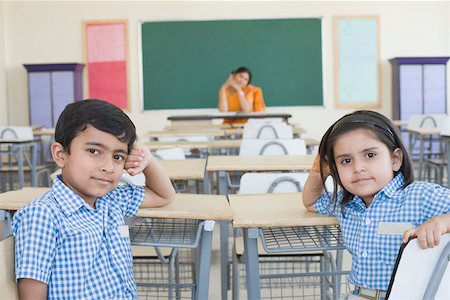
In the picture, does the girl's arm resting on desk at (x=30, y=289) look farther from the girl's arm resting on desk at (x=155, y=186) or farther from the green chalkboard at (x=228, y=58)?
the green chalkboard at (x=228, y=58)

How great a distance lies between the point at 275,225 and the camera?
1.79 meters

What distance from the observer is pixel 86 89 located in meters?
10.1

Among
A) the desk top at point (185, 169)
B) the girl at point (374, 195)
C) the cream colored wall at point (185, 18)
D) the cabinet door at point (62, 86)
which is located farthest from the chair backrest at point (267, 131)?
the cabinet door at point (62, 86)

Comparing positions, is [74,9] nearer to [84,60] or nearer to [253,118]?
[84,60]

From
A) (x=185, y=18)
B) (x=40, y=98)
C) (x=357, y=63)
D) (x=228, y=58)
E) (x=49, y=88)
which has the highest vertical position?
(x=185, y=18)

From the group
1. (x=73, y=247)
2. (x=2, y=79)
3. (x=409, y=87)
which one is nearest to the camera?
(x=73, y=247)

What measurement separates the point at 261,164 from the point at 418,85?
22.4ft

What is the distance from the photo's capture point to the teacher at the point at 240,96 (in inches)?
314

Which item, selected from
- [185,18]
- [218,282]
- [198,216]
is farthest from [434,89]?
[198,216]

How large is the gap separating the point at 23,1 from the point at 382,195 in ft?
30.1

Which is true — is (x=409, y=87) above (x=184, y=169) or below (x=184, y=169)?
above

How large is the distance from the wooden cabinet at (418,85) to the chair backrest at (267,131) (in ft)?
14.4

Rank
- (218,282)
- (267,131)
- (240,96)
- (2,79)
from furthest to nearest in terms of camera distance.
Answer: (2,79), (240,96), (267,131), (218,282)

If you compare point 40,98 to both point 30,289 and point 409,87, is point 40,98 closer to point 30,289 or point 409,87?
point 409,87
